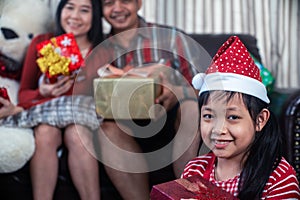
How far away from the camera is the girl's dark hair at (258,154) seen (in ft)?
3.27

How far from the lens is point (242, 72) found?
984 millimetres

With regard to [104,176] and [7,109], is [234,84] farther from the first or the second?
[7,109]

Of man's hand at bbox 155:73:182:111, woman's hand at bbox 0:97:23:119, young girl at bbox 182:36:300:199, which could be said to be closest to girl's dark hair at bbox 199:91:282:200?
young girl at bbox 182:36:300:199

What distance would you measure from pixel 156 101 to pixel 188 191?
1.74 feet

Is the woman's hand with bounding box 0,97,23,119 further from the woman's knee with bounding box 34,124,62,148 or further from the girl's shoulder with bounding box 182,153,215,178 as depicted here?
the girl's shoulder with bounding box 182,153,215,178

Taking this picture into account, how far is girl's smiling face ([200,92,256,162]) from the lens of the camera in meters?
0.98

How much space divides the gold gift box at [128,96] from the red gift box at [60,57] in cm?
23

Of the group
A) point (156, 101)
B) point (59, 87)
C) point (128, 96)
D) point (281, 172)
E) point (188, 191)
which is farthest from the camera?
point (59, 87)

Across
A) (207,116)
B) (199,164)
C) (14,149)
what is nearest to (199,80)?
(207,116)

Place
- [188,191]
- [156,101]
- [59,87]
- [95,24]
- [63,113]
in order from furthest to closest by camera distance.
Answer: [95,24]
[59,87]
[63,113]
[156,101]
[188,191]

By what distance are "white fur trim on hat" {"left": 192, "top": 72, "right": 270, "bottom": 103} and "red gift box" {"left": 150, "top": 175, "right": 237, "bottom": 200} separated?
0.22 metres

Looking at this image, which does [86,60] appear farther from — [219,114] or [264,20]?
[264,20]

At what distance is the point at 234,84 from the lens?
98 cm

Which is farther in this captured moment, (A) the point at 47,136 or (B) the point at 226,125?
(A) the point at 47,136
